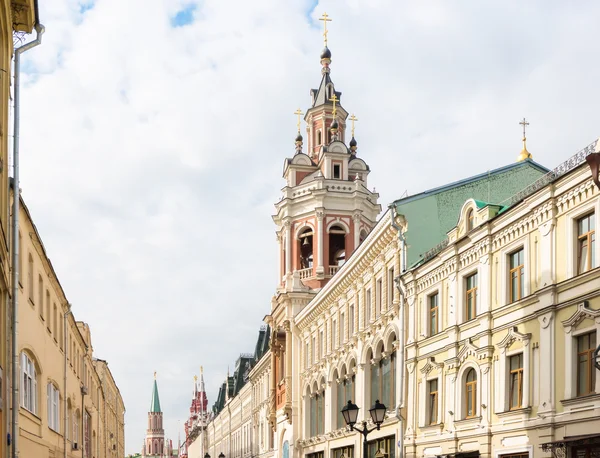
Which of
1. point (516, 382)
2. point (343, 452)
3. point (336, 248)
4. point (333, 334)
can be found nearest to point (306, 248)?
point (336, 248)

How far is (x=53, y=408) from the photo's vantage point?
97.0ft

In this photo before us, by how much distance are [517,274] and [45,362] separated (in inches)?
528

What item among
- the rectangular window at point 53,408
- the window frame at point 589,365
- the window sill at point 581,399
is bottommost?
the rectangular window at point 53,408

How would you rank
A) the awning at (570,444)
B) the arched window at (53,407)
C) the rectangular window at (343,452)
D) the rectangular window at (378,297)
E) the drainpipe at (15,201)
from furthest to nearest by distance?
the rectangular window at (343,452), the rectangular window at (378,297), the arched window at (53,407), the awning at (570,444), the drainpipe at (15,201)

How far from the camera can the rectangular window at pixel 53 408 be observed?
2836cm

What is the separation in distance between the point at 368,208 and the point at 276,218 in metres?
5.68

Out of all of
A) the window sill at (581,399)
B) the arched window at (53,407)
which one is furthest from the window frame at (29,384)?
the window sill at (581,399)

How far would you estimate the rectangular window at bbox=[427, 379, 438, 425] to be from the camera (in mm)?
26406

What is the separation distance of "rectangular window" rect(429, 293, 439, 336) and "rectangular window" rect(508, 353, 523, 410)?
4.81m

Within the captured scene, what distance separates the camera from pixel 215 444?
352ft

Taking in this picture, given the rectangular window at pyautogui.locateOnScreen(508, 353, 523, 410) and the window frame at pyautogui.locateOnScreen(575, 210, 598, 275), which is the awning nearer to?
the rectangular window at pyautogui.locateOnScreen(508, 353, 523, 410)

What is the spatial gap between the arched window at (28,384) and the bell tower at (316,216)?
26.2 meters

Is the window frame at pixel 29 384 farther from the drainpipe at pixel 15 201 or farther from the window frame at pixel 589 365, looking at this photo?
the window frame at pixel 589 365

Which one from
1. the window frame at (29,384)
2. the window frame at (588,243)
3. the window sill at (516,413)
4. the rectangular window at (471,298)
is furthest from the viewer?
the rectangular window at (471,298)
